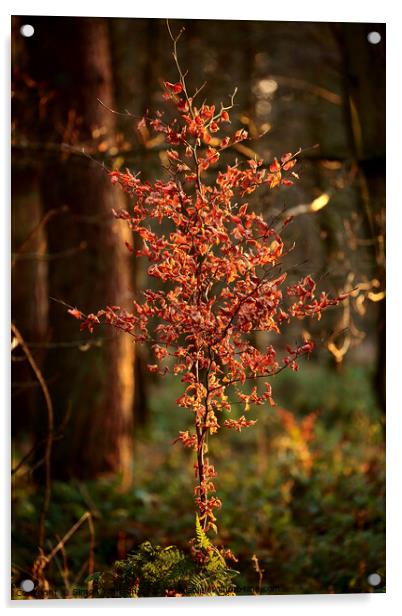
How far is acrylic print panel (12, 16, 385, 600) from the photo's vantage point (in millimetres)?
2760

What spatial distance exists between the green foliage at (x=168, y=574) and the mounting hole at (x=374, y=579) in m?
0.94

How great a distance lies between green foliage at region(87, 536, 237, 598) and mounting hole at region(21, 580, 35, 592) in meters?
0.44

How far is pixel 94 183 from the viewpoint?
16.5ft

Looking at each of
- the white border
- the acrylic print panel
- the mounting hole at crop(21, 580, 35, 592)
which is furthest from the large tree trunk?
the mounting hole at crop(21, 580, 35, 592)

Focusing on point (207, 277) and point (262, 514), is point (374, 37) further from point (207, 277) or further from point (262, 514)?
point (262, 514)

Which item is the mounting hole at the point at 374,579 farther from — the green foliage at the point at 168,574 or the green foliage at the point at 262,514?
the green foliage at the point at 168,574

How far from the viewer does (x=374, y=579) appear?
3.77 m

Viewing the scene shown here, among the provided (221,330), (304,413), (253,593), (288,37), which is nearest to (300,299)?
(221,330)

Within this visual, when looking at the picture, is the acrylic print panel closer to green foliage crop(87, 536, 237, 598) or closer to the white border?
green foliage crop(87, 536, 237, 598)

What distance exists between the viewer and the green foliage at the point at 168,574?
308cm

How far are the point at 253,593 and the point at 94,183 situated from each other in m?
2.98
